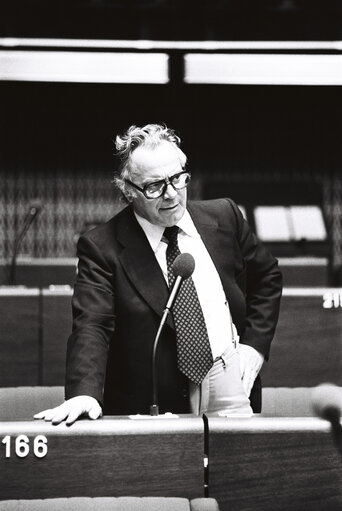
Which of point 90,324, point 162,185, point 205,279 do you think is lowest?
Answer: point 90,324

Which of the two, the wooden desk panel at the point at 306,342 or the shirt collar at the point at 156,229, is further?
the wooden desk panel at the point at 306,342

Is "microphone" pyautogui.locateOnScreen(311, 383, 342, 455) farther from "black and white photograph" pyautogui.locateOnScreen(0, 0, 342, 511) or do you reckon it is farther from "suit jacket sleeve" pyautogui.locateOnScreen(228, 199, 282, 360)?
"suit jacket sleeve" pyautogui.locateOnScreen(228, 199, 282, 360)

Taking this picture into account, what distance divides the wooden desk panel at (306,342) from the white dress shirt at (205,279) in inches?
58.2

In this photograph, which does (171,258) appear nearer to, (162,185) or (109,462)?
(162,185)

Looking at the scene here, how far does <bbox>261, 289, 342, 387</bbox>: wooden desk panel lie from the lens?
3684 mm

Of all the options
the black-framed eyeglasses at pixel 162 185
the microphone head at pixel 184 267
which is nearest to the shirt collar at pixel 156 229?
the black-framed eyeglasses at pixel 162 185

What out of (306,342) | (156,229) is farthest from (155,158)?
(306,342)

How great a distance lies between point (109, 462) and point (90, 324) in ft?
1.84

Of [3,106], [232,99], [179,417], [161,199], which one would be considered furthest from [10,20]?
[179,417]

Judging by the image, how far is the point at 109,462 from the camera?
158 cm

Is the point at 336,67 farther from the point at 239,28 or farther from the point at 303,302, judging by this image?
the point at 303,302

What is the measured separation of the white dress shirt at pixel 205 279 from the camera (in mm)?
2203

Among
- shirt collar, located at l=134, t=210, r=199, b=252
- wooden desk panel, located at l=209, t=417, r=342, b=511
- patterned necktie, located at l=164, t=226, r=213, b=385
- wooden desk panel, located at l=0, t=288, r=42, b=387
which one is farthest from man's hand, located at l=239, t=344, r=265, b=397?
wooden desk panel, located at l=0, t=288, r=42, b=387

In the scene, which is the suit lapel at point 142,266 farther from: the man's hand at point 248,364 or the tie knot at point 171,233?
the man's hand at point 248,364
